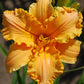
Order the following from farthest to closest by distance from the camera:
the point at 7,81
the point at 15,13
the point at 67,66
Answer: the point at 67,66, the point at 7,81, the point at 15,13

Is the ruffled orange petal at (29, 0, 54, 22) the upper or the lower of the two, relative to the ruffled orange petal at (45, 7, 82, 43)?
upper

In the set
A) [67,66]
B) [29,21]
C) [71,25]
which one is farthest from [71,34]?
[67,66]

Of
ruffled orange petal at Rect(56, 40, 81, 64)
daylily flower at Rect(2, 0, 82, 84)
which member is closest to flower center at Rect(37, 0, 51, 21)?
Answer: daylily flower at Rect(2, 0, 82, 84)

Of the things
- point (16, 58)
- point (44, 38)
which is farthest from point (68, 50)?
point (16, 58)

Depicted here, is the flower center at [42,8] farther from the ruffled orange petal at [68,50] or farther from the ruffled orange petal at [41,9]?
the ruffled orange petal at [68,50]

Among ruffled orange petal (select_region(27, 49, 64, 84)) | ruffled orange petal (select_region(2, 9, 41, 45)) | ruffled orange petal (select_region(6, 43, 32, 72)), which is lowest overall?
ruffled orange petal (select_region(27, 49, 64, 84))

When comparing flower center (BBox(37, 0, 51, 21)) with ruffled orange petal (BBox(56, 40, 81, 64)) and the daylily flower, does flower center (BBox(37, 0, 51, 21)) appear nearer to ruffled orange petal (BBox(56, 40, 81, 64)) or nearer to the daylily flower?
the daylily flower

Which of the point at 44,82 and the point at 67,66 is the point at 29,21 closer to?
the point at 44,82

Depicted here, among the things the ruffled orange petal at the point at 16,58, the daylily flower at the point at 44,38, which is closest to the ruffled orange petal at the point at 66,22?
the daylily flower at the point at 44,38
